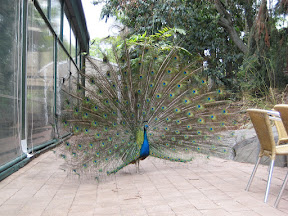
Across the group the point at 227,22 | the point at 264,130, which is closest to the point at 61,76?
the point at 264,130

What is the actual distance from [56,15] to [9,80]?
4.89m

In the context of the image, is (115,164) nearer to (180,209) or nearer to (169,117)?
(169,117)

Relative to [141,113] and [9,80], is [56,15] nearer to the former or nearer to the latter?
[9,80]

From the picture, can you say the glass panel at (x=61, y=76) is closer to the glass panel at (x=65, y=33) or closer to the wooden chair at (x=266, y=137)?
the glass panel at (x=65, y=33)

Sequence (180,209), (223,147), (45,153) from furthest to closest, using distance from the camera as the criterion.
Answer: (45,153) → (223,147) → (180,209)

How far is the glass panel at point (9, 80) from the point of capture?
473 cm

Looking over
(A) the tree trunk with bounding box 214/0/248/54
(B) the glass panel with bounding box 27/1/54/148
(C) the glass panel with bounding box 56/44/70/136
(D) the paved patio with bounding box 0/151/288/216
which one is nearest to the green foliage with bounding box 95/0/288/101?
(A) the tree trunk with bounding box 214/0/248/54

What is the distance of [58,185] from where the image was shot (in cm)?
493

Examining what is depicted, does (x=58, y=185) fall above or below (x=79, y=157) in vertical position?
below

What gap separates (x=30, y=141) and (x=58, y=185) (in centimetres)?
194

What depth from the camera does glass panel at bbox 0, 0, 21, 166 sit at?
4.73 meters

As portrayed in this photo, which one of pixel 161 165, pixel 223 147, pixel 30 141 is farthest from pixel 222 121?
pixel 30 141

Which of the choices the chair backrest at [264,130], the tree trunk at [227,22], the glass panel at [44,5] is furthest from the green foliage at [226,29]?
the chair backrest at [264,130]

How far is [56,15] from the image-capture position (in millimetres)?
9359
